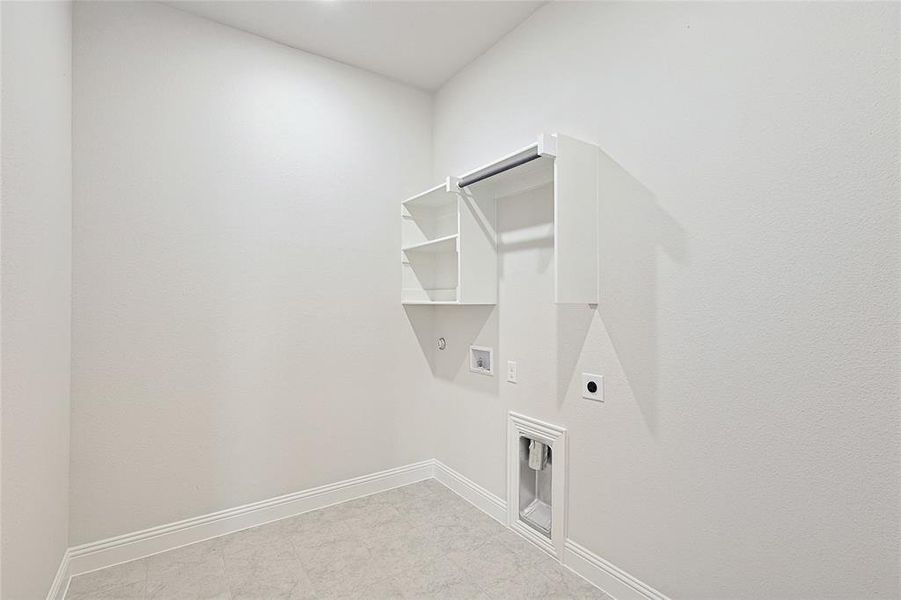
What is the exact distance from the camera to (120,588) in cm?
189

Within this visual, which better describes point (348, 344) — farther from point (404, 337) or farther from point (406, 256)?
point (406, 256)

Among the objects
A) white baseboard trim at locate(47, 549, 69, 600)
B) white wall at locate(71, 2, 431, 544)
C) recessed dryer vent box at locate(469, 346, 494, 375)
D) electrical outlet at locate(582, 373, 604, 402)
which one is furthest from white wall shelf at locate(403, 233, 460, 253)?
white baseboard trim at locate(47, 549, 69, 600)

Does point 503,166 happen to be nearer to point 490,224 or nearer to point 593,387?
point 490,224

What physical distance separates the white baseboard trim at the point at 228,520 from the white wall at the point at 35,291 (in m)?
0.20

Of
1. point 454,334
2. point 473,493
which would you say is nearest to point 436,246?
point 454,334

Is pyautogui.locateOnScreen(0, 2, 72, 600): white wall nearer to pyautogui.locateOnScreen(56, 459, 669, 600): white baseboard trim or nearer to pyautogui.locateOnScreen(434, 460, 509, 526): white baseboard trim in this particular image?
pyautogui.locateOnScreen(56, 459, 669, 600): white baseboard trim

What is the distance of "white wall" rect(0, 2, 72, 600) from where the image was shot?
1.25 m

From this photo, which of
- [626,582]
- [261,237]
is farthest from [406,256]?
[626,582]

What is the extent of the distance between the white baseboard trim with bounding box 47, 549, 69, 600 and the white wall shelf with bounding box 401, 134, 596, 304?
2.03 meters

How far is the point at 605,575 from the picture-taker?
1.86 m

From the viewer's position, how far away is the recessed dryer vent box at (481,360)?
2568mm

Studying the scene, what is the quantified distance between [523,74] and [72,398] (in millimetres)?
2678

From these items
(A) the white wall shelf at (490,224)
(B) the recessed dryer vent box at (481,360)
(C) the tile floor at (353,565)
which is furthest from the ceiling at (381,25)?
(C) the tile floor at (353,565)

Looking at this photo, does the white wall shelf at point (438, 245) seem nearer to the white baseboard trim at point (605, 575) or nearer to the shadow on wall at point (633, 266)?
the shadow on wall at point (633, 266)
